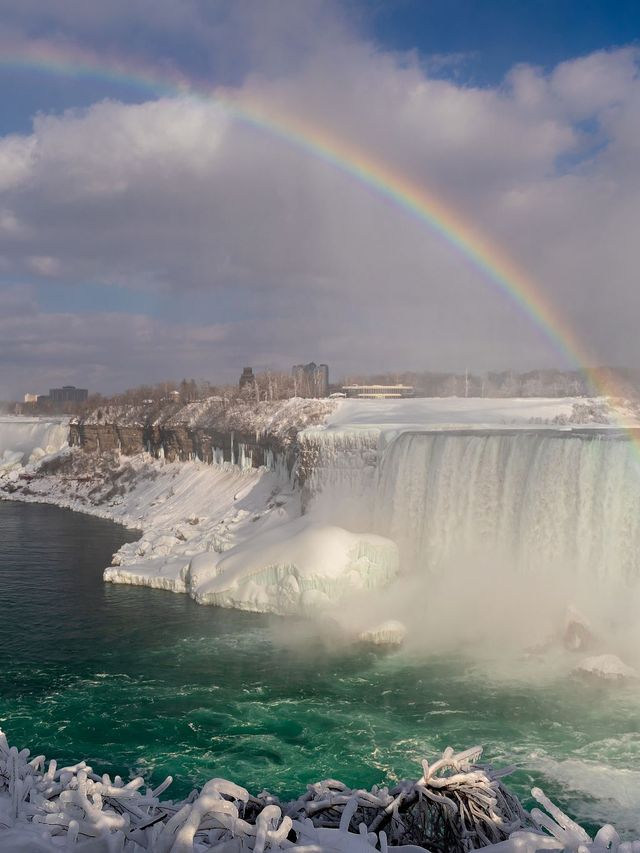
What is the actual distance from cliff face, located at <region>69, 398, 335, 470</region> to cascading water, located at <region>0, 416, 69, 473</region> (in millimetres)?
4312

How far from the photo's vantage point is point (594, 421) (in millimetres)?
47188

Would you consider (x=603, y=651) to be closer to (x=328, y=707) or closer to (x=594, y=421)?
(x=328, y=707)

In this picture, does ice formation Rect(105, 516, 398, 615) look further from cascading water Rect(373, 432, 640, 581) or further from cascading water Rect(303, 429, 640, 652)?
cascading water Rect(373, 432, 640, 581)

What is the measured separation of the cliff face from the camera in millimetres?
47594

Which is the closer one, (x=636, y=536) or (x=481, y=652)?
(x=481, y=652)

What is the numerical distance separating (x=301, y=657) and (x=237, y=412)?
35496mm

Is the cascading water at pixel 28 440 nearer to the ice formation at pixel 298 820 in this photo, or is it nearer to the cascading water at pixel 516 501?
the cascading water at pixel 516 501

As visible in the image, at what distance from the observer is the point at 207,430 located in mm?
55750

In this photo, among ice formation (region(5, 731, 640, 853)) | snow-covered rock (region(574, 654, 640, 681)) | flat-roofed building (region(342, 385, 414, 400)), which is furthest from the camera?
flat-roofed building (region(342, 385, 414, 400))

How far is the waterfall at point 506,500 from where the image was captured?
74.8ft

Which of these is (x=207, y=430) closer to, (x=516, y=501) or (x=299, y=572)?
(x=299, y=572)

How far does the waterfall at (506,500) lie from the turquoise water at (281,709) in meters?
5.74

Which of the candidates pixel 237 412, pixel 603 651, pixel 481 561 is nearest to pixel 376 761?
pixel 603 651

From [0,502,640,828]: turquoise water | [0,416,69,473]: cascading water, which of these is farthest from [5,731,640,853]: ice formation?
[0,416,69,473]: cascading water
